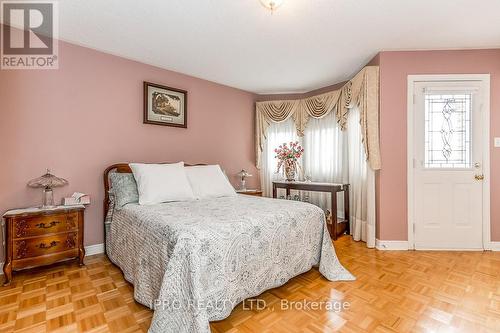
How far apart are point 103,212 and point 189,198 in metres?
1.12

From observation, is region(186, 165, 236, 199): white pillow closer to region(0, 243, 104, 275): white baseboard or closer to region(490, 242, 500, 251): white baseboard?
region(0, 243, 104, 275): white baseboard

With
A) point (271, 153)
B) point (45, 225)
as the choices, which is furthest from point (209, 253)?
point (271, 153)

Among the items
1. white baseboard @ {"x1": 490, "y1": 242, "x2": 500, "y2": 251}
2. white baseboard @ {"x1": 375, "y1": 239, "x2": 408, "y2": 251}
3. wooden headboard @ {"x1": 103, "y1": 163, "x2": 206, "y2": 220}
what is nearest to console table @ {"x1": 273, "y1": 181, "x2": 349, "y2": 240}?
white baseboard @ {"x1": 375, "y1": 239, "x2": 408, "y2": 251}

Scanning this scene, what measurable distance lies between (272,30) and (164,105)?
5.94 feet

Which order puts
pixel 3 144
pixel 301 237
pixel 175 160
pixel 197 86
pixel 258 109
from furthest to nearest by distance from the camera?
pixel 258 109
pixel 197 86
pixel 175 160
pixel 3 144
pixel 301 237

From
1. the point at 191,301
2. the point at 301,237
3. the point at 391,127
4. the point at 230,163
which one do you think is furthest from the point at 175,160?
the point at 391,127

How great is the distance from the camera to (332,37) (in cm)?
274

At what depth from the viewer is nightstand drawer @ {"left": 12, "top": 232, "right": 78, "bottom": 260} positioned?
2.29 m

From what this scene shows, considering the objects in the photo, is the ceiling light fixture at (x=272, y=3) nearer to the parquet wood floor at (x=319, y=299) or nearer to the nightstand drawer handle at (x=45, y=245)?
the parquet wood floor at (x=319, y=299)

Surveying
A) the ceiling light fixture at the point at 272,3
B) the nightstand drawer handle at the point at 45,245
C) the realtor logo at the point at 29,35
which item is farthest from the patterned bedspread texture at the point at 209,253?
the realtor logo at the point at 29,35

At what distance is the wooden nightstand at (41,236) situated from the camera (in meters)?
2.26

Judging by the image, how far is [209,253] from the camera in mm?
1612

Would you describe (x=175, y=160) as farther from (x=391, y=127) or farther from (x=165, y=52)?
(x=391, y=127)

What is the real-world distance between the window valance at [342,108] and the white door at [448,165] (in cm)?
47
